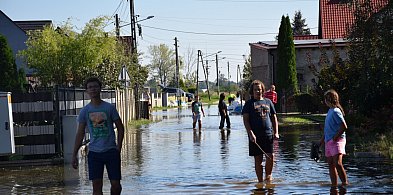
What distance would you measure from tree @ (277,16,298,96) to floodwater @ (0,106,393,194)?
25471 mm

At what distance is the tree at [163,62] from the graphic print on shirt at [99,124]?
364 ft

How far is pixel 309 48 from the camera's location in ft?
161

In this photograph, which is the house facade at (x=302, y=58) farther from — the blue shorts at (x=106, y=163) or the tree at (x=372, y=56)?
the blue shorts at (x=106, y=163)

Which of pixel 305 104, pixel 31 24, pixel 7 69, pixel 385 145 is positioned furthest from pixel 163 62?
pixel 385 145

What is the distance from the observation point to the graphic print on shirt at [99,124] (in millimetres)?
10039

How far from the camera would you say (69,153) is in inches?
665

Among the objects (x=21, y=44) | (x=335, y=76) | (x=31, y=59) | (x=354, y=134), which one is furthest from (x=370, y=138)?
(x=21, y=44)

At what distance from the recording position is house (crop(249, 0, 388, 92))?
48.4 meters

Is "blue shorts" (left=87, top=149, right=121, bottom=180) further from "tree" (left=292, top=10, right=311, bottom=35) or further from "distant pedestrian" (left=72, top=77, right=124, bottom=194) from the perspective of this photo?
"tree" (left=292, top=10, right=311, bottom=35)

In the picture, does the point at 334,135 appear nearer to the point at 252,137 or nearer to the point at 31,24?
the point at 252,137

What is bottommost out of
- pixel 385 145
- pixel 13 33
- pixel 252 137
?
pixel 385 145

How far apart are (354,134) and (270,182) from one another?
28.7 feet

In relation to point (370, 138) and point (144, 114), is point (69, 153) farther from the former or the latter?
point (144, 114)

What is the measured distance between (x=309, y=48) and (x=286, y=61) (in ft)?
11.3
